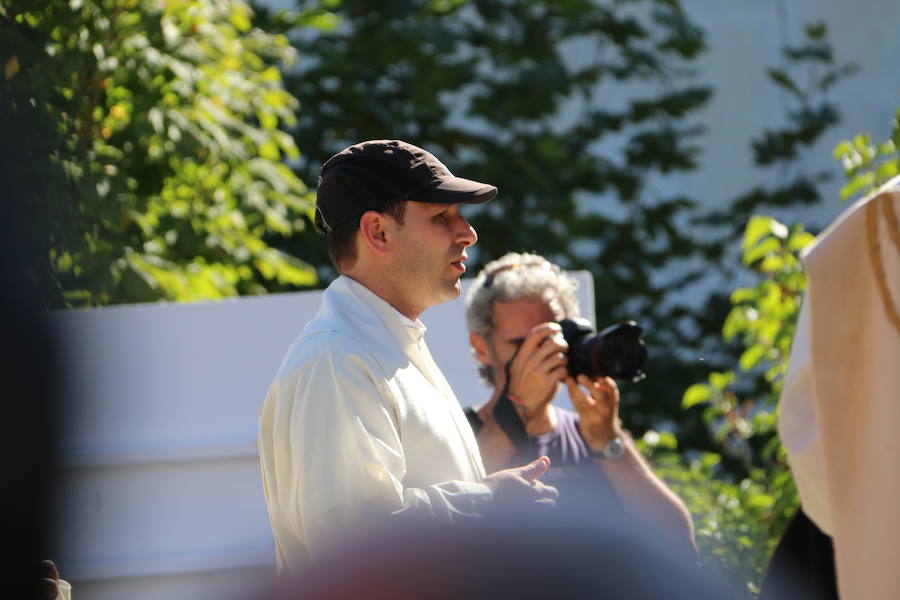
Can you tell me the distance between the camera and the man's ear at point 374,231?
7.18ft

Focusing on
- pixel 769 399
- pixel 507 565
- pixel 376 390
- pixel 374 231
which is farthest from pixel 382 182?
pixel 769 399

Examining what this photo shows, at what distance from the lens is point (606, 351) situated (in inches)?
114

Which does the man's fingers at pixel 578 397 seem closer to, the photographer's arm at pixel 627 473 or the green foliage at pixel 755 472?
the photographer's arm at pixel 627 473

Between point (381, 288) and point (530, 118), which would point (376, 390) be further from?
point (530, 118)

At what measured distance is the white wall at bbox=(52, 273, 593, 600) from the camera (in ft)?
13.1

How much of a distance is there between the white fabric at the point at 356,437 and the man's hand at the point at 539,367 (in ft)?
2.58

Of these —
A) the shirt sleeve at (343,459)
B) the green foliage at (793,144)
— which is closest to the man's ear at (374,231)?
the shirt sleeve at (343,459)

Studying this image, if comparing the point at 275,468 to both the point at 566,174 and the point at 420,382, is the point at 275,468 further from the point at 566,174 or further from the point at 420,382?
the point at 566,174

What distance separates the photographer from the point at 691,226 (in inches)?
420

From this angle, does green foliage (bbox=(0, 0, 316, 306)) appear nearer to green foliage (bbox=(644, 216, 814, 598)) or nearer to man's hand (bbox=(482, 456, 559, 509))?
green foliage (bbox=(644, 216, 814, 598))

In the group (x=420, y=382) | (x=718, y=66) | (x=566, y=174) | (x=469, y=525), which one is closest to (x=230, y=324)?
(x=420, y=382)

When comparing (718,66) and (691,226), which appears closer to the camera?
(691,226)

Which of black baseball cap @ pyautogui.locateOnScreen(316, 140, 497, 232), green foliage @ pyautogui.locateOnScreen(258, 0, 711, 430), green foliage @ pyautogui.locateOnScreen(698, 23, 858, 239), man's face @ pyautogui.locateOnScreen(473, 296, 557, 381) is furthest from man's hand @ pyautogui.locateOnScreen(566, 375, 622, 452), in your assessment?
green foliage @ pyautogui.locateOnScreen(698, 23, 858, 239)

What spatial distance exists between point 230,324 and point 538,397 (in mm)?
1695
